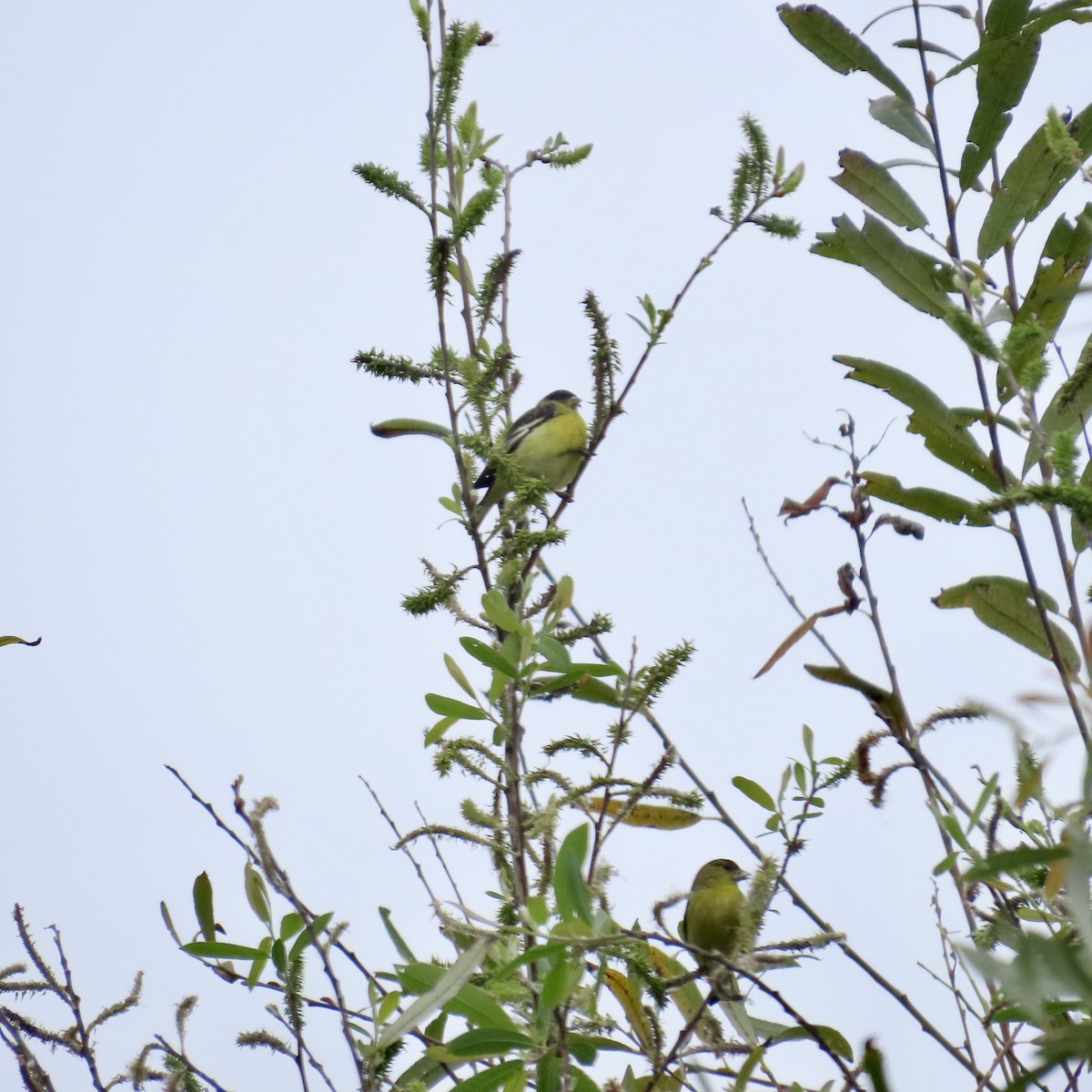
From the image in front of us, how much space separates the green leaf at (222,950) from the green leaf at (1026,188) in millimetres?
1946

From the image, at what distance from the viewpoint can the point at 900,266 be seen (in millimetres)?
2562

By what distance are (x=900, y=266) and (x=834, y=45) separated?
0.51m

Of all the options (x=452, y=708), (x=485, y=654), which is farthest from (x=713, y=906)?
(x=485, y=654)

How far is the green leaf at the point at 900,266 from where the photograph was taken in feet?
8.34

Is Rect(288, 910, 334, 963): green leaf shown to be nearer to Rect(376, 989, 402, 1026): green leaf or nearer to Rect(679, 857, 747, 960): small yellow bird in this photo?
Rect(376, 989, 402, 1026): green leaf

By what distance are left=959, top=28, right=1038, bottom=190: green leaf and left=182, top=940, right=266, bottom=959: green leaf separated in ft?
6.71

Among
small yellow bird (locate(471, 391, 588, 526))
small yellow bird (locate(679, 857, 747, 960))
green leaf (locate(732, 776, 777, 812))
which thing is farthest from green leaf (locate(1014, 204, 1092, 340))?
small yellow bird (locate(471, 391, 588, 526))

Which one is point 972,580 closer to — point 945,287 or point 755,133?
point 945,287

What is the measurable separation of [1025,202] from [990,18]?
1.19 ft

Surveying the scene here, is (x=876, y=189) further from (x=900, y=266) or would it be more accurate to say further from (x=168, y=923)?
(x=168, y=923)

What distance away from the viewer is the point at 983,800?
150 cm

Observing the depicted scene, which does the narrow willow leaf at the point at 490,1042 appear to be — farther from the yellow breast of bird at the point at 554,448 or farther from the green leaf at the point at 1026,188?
the yellow breast of bird at the point at 554,448

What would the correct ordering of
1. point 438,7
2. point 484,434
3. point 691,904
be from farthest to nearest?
1. point 691,904
2. point 438,7
3. point 484,434

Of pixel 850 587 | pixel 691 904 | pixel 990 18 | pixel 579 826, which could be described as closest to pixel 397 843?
pixel 579 826
